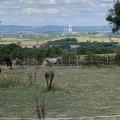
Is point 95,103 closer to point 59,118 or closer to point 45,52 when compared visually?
point 59,118

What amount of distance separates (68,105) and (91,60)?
36.4 meters

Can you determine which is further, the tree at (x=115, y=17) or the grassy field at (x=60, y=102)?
the tree at (x=115, y=17)

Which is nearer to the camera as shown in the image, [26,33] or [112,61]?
[112,61]

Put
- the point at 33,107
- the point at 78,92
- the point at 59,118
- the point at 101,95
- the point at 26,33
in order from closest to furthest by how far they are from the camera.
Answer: the point at 59,118 < the point at 33,107 < the point at 101,95 < the point at 78,92 < the point at 26,33

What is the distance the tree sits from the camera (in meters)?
51.2

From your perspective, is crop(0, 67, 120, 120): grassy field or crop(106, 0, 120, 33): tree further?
crop(106, 0, 120, 33): tree

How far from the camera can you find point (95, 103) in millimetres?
17859

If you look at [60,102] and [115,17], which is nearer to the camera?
[60,102]

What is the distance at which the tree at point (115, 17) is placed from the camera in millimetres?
51153

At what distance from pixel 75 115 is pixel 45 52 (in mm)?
50342

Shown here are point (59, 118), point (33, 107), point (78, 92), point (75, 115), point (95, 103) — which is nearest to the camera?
point (59, 118)

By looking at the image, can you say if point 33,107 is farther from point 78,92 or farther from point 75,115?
point 78,92

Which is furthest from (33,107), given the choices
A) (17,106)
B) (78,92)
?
(78,92)

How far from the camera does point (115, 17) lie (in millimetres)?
51656
